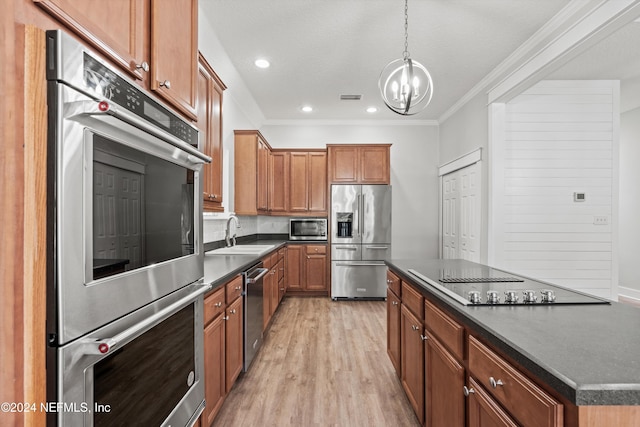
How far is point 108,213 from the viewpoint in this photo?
842 mm

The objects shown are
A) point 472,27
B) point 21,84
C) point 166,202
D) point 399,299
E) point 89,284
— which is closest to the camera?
point 21,84

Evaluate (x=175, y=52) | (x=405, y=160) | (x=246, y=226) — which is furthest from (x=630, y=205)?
(x=175, y=52)

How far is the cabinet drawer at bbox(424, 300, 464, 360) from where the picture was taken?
130cm

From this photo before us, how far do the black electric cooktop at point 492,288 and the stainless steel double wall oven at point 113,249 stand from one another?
114 cm

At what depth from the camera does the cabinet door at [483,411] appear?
977 mm

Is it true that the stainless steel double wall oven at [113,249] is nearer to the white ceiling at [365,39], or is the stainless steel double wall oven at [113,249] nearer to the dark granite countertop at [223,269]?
the dark granite countertop at [223,269]

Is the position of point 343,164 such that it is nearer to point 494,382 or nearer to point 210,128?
point 210,128

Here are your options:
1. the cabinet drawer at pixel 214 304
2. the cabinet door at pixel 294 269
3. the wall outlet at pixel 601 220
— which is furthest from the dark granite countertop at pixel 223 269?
the wall outlet at pixel 601 220

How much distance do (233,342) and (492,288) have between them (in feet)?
5.42

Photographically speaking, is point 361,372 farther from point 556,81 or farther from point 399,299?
point 556,81

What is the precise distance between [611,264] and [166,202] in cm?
496

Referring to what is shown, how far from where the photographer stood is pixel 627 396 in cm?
71

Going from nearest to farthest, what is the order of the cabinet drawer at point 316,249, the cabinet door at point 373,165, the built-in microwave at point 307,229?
the cabinet door at point 373,165 → the cabinet drawer at point 316,249 → the built-in microwave at point 307,229

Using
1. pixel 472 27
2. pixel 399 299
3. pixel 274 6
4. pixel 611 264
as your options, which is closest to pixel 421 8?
pixel 472 27
